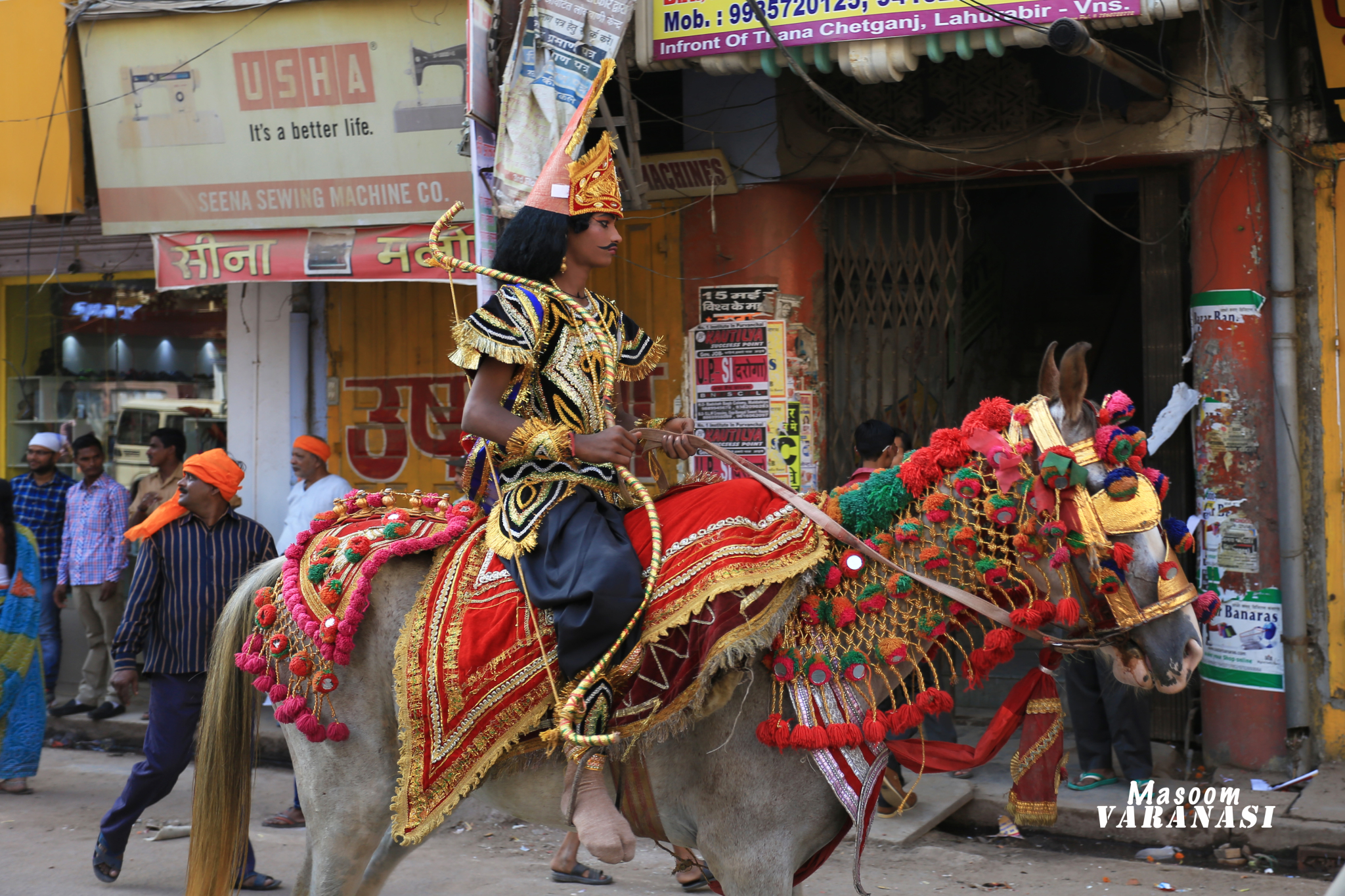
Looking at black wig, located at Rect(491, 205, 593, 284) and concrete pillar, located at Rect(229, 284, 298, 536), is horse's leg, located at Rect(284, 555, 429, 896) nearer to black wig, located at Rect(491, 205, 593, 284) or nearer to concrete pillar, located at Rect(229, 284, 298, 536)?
black wig, located at Rect(491, 205, 593, 284)

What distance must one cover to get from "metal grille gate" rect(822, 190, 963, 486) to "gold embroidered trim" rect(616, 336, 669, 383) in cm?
359

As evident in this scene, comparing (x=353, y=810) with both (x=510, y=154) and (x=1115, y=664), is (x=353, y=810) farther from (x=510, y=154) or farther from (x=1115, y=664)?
(x=510, y=154)

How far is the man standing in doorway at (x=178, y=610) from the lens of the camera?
5125 mm

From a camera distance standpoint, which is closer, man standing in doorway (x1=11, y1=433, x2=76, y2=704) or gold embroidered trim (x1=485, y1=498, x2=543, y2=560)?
gold embroidered trim (x1=485, y1=498, x2=543, y2=560)

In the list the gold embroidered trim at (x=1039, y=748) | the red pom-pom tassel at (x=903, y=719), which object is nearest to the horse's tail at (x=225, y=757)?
the red pom-pom tassel at (x=903, y=719)

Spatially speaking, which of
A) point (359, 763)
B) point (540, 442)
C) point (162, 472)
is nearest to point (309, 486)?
point (162, 472)

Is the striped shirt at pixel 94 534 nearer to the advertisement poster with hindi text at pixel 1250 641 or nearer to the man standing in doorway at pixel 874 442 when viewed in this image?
the man standing in doorway at pixel 874 442

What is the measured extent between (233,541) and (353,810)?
247cm

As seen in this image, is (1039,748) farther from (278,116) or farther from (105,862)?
(278,116)

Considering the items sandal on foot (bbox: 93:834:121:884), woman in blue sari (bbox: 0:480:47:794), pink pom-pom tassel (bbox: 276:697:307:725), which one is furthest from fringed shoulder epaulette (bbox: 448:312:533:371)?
woman in blue sari (bbox: 0:480:47:794)

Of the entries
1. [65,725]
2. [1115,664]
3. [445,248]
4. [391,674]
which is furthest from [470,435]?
[65,725]

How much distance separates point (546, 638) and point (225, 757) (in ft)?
4.86

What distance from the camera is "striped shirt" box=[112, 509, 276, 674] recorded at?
5305 millimetres

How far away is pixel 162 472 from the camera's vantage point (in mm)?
8023
